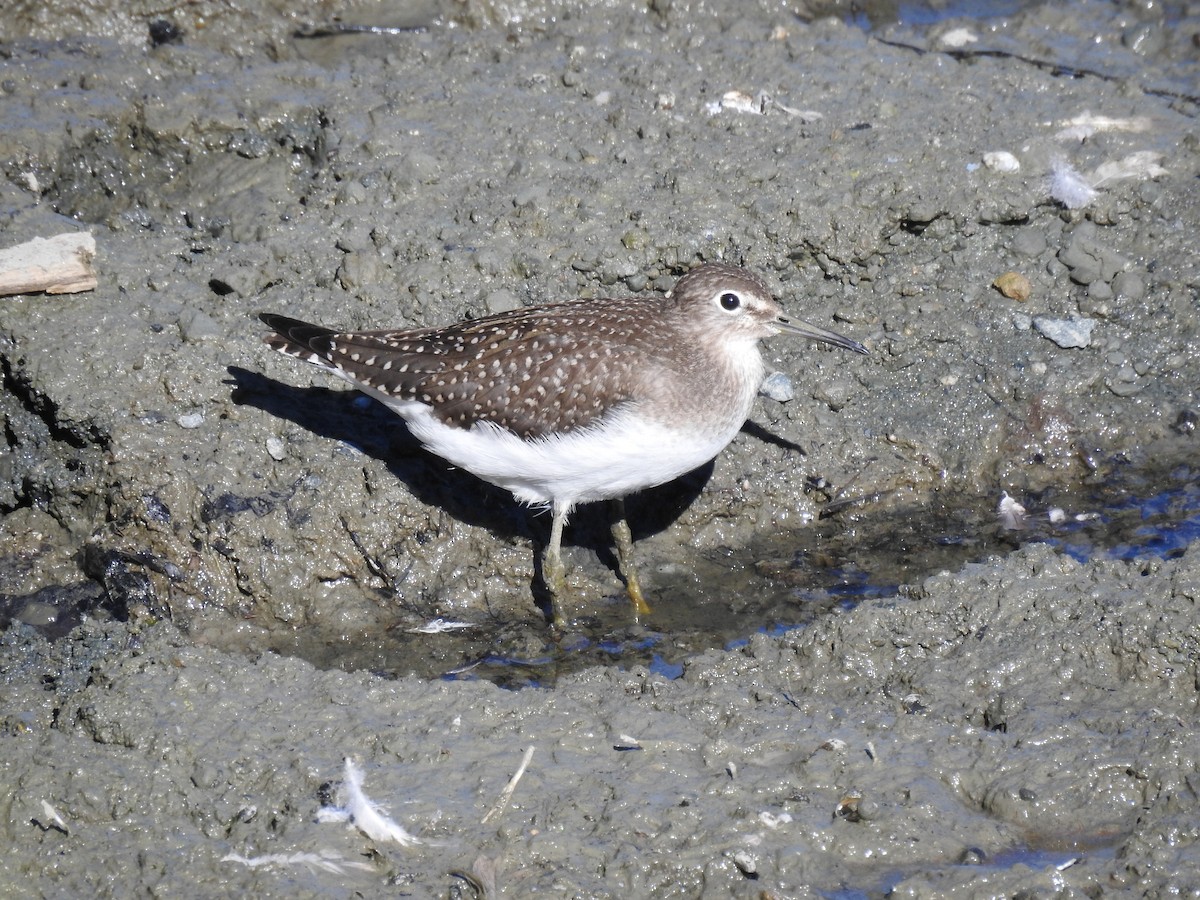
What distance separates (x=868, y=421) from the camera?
792cm

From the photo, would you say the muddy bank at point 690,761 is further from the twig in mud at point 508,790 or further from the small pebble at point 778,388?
the small pebble at point 778,388

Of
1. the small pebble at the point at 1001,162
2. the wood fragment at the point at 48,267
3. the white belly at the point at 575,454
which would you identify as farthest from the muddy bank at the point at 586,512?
the white belly at the point at 575,454

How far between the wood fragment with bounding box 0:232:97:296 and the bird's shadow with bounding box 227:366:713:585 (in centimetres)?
115

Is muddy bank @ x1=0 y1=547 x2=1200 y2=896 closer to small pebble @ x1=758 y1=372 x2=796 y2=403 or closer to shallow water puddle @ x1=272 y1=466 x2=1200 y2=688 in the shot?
shallow water puddle @ x1=272 y1=466 x2=1200 y2=688

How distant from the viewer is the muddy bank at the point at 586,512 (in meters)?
5.07

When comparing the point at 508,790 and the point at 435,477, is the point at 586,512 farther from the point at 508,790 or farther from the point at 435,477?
the point at 508,790

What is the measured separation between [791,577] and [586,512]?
4.37ft

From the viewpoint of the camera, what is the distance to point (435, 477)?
24.5 feet

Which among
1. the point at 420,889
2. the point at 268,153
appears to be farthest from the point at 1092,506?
the point at 268,153

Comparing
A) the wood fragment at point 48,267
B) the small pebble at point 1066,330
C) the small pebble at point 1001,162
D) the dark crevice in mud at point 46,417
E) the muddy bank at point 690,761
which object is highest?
the small pebble at point 1001,162

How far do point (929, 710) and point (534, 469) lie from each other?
234 centimetres

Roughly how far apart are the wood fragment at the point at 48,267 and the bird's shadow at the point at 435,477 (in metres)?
1.15

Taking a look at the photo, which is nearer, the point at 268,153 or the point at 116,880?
the point at 116,880

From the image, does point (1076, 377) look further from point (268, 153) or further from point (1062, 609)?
Answer: point (268, 153)
